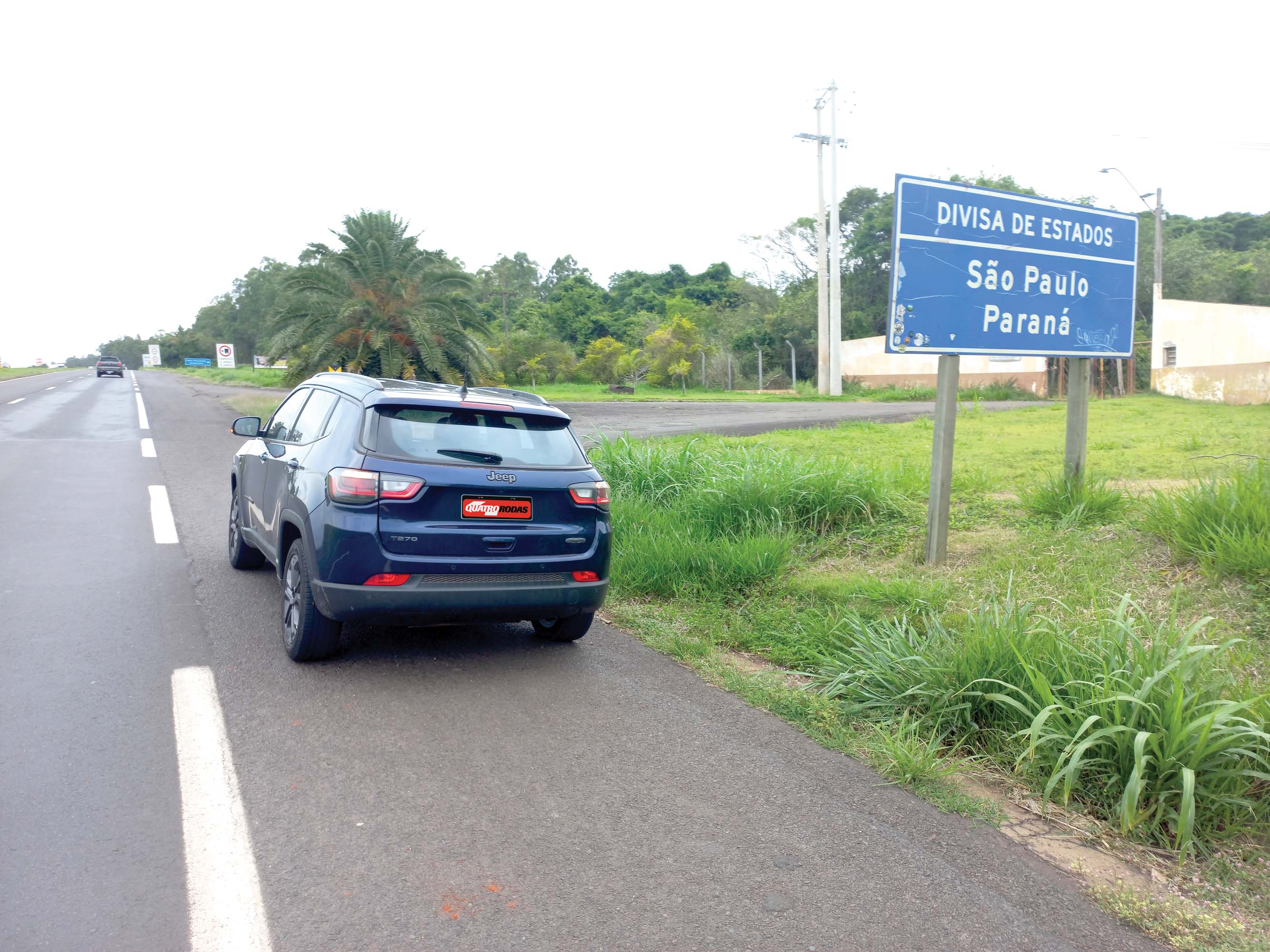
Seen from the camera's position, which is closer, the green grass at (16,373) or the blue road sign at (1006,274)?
the blue road sign at (1006,274)

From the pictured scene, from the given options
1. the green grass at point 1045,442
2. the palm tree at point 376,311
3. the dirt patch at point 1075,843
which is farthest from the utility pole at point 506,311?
the dirt patch at point 1075,843

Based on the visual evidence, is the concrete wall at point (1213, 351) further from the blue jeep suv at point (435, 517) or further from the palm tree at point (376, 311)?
the blue jeep suv at point (435, 517)

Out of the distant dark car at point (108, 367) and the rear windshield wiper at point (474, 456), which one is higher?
the distant dark car at point (108, 367)

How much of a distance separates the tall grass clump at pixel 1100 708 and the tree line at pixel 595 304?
320cm

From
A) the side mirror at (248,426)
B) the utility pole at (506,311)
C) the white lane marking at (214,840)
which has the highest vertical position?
the utility pole at (506,311)

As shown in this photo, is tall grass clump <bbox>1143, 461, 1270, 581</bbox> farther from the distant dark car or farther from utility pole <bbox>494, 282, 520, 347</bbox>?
the distant dark car

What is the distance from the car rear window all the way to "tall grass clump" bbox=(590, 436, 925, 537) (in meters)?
2.66

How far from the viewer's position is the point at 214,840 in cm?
341

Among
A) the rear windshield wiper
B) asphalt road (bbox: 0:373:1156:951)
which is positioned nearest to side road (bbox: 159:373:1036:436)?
the rear windshield wiper

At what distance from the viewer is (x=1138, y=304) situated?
4703 cm

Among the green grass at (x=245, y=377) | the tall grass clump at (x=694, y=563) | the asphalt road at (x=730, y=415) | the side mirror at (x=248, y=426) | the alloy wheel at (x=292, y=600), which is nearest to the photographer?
the alloy wheel at (x=292, y=600)

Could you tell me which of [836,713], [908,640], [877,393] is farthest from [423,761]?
[877,393]

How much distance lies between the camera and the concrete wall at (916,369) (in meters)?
36.2

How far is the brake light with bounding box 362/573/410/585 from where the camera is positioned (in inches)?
194
